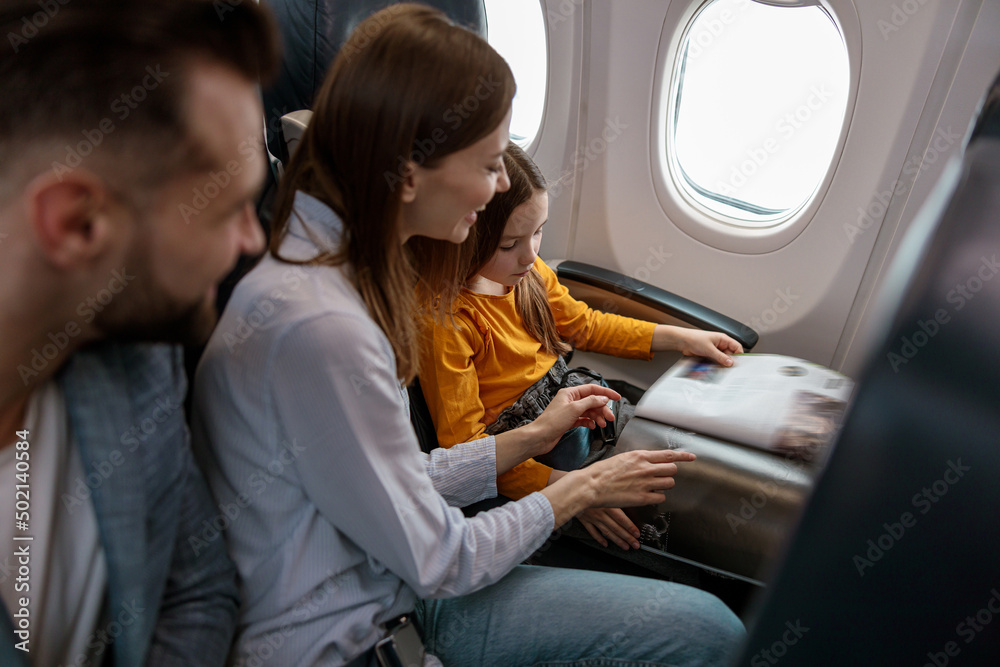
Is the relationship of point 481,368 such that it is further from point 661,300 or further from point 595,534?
point 661,300

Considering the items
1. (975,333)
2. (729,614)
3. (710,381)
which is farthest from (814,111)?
(975,333)

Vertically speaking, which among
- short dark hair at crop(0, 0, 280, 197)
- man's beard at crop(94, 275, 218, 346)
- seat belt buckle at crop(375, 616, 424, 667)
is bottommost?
seat belt buckle at crop(375, 616, 424, 667)

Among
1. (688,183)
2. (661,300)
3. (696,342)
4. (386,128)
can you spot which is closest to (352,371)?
(386,128)

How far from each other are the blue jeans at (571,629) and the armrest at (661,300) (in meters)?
0.97

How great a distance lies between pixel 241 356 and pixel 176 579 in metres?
0.31

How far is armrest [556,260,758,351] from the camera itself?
1.98 metres

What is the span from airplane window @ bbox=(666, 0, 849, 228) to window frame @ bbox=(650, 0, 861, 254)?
0.02 meters

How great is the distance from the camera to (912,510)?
0.38 metres

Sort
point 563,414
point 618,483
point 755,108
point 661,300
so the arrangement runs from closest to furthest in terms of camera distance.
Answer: point 618,483 < point 563,414 < point 661,300 < point 755,108

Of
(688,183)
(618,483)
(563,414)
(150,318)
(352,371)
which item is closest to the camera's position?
(150,318)

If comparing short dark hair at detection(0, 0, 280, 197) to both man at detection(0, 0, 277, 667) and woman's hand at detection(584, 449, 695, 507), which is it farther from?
woman's hand at detection(584, 449, 695, 507)

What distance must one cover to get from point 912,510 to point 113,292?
0.70 m

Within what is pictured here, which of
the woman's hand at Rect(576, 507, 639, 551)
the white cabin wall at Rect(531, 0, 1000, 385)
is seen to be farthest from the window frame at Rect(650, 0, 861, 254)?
the woman's hand at Rect(576, 507, 639, 551)

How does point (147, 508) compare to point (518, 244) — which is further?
point (518, 244)
